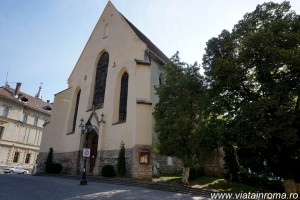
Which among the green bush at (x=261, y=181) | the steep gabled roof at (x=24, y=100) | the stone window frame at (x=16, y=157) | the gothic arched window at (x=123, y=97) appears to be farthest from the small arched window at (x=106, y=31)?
the stone window frame at (x=16, y=157)

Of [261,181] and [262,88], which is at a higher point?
[262,88]

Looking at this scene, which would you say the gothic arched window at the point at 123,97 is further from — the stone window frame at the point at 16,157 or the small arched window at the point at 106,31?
the stone window frame at the point at 16,157

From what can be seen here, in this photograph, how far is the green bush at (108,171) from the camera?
16.8 metres

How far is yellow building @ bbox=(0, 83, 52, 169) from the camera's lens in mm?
36125

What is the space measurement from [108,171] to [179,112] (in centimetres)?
685

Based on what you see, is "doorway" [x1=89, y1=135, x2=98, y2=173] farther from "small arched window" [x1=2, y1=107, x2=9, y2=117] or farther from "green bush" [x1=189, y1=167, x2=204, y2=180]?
"small arched window" [x1=2, y1=107, x2=9, y2=117]

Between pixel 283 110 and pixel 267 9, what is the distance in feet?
20.5

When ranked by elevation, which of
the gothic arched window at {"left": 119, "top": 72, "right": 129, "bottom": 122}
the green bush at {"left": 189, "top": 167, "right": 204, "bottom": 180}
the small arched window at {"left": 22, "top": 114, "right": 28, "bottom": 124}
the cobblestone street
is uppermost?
the small arched window at {"left": 22, "top": 114, "right": 28, "bottom": 124}

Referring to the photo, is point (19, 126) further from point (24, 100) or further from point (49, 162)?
point (49, 162)

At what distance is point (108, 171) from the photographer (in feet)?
55.3

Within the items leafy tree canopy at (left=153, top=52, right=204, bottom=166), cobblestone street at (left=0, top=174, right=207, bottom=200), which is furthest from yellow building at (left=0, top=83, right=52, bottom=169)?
cobblestone street at (left=0, top=174, right=207, bottom=200)

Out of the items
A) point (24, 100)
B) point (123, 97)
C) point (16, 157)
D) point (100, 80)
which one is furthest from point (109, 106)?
point (24, 100)

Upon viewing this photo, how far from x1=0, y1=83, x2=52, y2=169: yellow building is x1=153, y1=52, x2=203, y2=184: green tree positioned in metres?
28.4

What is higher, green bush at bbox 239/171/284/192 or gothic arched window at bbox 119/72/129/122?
gothic arched window at bbox 119/72/129/122
